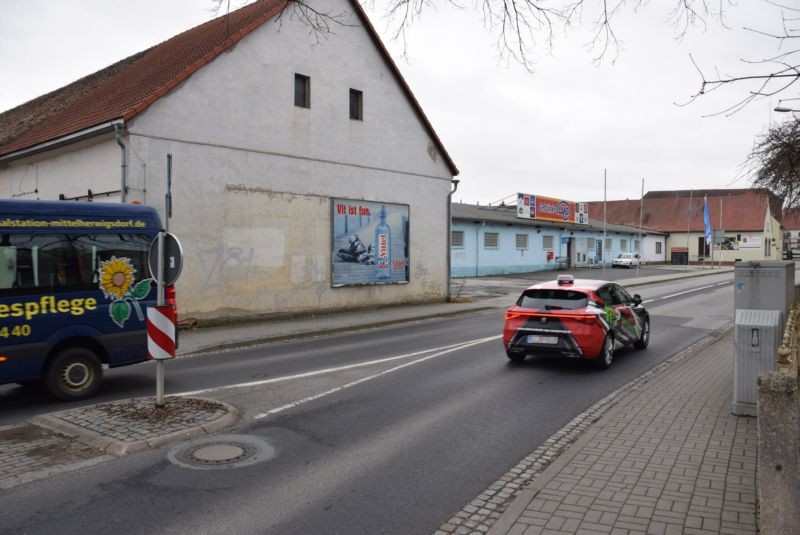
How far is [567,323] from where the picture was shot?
10359mm

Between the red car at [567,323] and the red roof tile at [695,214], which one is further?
the red roof tile at [695,214]

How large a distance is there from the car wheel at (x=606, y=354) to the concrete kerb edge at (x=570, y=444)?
2.12ft

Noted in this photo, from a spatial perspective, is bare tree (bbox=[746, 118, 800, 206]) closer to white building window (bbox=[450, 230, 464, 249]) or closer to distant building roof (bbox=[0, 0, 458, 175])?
distant building roof (bbox=[0, 0, 458, 175])

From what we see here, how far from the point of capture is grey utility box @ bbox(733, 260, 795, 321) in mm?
8016

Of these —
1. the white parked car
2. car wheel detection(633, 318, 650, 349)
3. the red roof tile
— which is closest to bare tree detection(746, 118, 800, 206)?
car wheel detection(633, 318, 650, 349)

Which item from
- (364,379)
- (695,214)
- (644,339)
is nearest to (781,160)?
(644,339)

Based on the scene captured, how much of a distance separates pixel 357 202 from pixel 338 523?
16346 mm

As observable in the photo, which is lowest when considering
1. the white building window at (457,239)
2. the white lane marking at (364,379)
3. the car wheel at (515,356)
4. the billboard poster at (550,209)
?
the white lane marking at (364,379)

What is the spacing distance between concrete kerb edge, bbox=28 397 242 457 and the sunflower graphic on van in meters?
1.87

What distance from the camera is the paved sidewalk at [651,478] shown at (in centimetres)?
452

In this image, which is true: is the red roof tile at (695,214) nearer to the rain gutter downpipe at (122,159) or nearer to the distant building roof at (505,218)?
the distant building roof at (505,218)

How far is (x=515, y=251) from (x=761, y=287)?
35234mm

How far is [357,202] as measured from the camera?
20.4 m

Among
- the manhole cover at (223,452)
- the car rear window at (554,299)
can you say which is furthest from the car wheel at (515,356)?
the manhole cover at (223,452)
